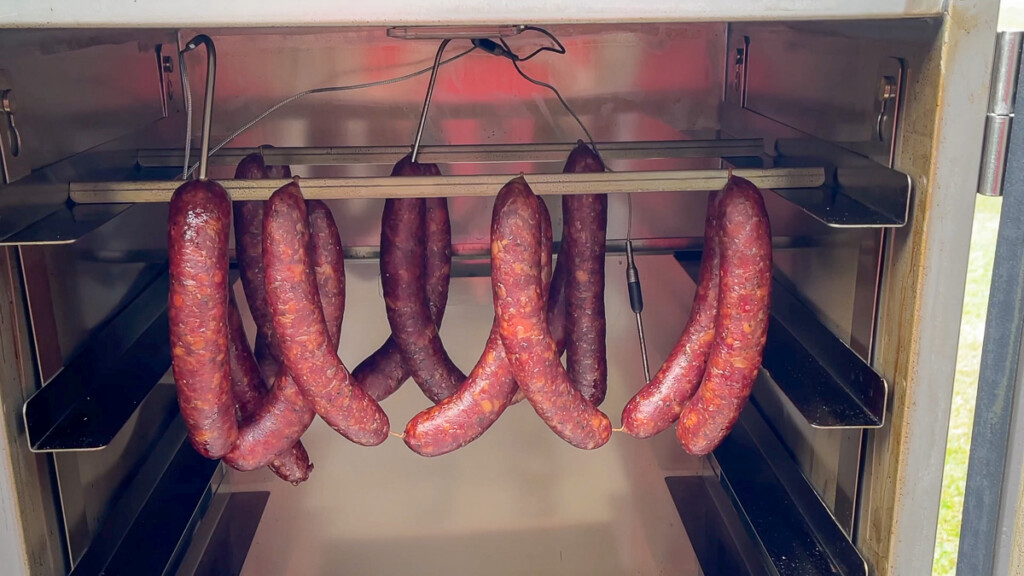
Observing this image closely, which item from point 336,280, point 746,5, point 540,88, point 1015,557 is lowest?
point 1015,557

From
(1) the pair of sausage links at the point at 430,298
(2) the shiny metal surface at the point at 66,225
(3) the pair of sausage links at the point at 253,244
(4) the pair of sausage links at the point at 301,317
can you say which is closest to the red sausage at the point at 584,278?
(1) the pair of sausage links at the point at 430,298

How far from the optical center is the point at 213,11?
0.82 m

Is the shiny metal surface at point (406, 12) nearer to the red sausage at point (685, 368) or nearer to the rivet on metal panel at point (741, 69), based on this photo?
the red sausage at point (685, 368)

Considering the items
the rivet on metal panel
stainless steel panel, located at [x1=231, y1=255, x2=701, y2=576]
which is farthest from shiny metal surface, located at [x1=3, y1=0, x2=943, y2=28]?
stainless steel panel, located at [x1=231, y1=255, x2=701, y2=576]

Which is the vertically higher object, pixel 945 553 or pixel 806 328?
pixel 806 328

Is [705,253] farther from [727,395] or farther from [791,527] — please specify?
[791,527]

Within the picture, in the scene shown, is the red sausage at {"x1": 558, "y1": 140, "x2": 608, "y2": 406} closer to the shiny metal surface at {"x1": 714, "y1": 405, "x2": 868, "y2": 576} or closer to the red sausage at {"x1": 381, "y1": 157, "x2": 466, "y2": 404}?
the red sausage at {"x1": 381, "y1": 157, "x2": 466, "y2": 404}

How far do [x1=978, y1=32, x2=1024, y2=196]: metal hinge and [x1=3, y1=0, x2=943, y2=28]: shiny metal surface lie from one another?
0.13 meters

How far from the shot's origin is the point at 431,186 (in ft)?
3.39

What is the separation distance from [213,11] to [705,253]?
0.69 metres

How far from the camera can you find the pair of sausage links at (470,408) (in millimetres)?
1123

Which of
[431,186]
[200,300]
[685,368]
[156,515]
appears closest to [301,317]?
[200,300]

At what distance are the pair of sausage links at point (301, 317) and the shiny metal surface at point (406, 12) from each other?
24 centimetres

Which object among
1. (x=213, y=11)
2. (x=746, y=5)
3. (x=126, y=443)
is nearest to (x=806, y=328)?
(x=746, y=5)
